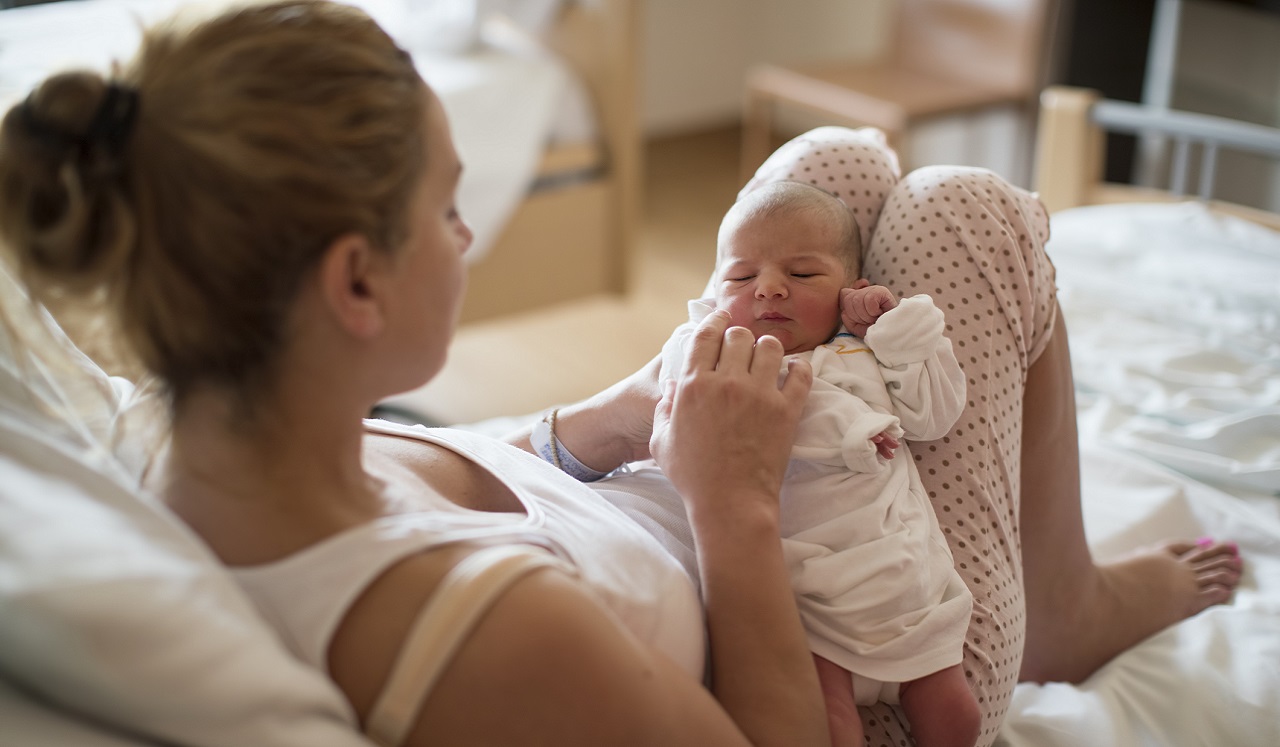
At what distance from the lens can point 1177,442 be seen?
5.31ft

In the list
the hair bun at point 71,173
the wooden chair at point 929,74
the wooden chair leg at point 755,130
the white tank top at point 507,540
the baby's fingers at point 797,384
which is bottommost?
the wooden chair leg at point 755,130

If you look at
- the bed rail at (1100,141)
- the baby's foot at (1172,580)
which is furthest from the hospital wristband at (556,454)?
the bed rail at (1100,141)

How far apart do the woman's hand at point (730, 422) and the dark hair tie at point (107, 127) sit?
0.48 meters

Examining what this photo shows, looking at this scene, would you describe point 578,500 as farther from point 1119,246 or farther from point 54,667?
point 1119,246

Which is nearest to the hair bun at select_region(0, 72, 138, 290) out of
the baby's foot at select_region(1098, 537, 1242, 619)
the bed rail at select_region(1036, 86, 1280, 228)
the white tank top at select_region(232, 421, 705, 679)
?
the white tank top at select_region(232, 421, 705, 679)

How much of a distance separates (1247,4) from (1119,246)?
118 centimetres

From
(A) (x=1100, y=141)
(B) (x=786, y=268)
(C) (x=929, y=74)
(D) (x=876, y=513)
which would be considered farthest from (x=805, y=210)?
(C) (x=929, y=74)

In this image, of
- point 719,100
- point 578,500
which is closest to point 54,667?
point 578,500

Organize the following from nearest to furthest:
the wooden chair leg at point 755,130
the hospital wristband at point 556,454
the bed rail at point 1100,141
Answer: the hospital wristband at point 556,454 → the bed rail at point 1100,141 → the wooden chair leg at point 755,130

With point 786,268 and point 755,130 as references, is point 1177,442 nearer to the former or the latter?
point 786,268

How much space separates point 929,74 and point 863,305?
287 centimetres

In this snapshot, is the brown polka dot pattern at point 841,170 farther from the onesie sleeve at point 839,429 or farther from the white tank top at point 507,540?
the white tank top at point 507,540

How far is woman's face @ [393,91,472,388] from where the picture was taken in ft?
2.63

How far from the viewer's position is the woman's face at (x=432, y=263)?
2.63 feet
